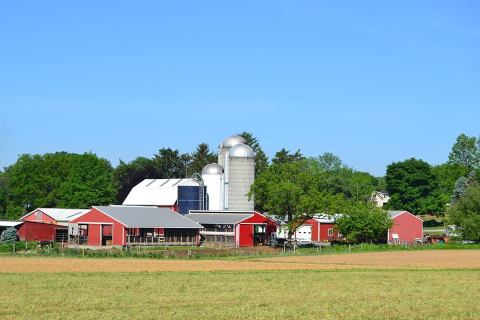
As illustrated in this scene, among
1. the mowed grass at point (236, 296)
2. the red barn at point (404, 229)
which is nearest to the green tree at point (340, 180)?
the red barn at point (404, 229)

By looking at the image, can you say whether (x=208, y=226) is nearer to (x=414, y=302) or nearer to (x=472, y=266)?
(x=472, y=266)

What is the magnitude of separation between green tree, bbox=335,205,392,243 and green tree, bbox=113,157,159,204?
5927 centimetres

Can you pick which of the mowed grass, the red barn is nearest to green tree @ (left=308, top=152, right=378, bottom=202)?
the red barn

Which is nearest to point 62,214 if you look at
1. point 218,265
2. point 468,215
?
point 468,215

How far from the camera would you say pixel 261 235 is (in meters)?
89.6

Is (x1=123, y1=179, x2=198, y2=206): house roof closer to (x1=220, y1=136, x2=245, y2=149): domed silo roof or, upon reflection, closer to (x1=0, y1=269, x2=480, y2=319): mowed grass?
(x1=220, y1=136, x2=245, y2=149): domed silo roof

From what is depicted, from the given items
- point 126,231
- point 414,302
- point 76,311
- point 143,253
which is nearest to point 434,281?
point 414,302

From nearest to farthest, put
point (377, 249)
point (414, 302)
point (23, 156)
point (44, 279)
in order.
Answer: point (414, 302) → point (44, 279) → point (377, 249) → point (23, 156)

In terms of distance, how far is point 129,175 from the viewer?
144 metres

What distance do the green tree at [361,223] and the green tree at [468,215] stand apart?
935 cm

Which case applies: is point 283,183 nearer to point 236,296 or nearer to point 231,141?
point 231,141

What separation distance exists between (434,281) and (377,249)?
40.1 m

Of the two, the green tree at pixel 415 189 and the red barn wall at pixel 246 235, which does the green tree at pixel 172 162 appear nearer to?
the green tree at pixel 415 189

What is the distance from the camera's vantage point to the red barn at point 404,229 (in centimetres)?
9762
